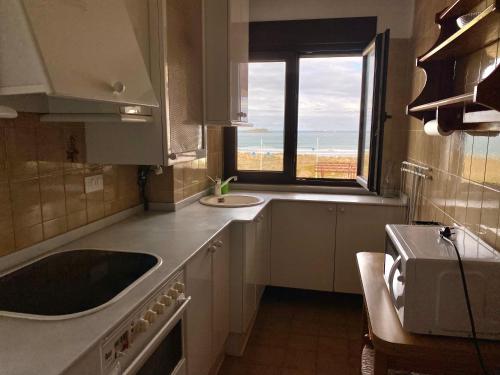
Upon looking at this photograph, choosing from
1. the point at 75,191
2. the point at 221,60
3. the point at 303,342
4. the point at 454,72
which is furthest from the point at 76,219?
the point at 454,72

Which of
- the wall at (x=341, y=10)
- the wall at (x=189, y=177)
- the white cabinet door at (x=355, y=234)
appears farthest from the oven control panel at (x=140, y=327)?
the wall at (x=341, y=10)

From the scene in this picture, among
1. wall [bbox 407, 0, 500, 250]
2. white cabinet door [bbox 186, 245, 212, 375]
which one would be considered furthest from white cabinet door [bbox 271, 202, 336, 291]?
white cabinet door [bbox 186, 245, 212, 375]

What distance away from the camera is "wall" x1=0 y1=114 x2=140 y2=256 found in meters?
1.38

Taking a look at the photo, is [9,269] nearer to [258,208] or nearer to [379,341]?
[379,341]

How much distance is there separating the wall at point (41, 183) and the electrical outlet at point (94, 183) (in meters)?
0.02

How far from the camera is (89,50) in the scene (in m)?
1.13

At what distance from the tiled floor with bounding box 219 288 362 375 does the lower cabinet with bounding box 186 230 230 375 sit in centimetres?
31

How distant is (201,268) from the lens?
1.74 meters

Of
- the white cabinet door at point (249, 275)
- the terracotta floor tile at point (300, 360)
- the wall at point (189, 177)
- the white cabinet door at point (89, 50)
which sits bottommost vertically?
the terracotta floor tile at point (300, 360)

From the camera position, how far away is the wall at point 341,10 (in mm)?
2922

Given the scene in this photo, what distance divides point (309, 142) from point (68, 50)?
8.39 ft

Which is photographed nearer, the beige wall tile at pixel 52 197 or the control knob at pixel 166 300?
the control knob at pixel 166 300

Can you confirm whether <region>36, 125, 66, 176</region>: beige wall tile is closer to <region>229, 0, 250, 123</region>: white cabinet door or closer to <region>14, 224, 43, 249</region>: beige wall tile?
<region>14, 224, 43, 249</region>: beige wall tile

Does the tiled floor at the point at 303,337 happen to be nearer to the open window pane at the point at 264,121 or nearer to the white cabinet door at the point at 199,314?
the white cabinet door at the point at 199,314
